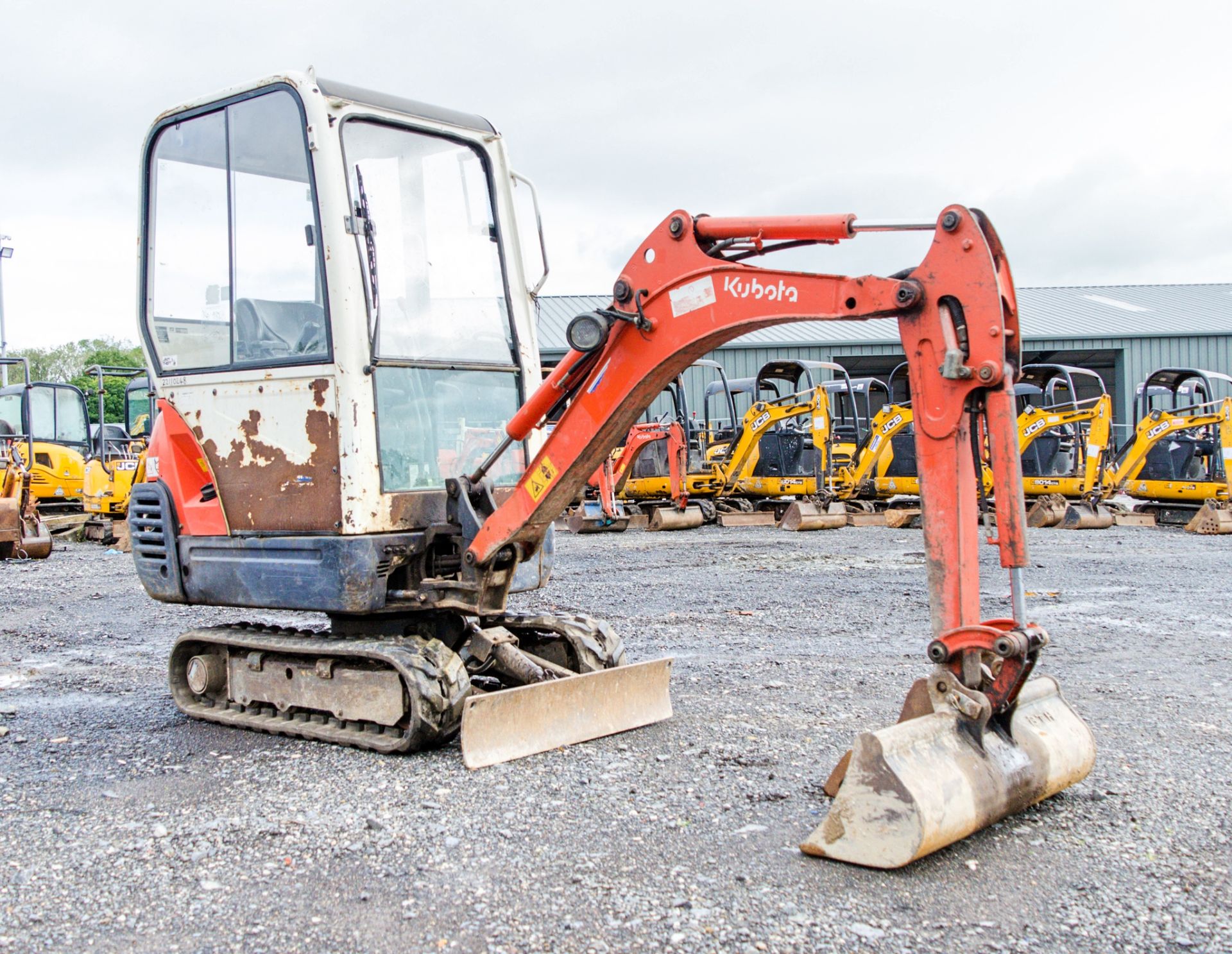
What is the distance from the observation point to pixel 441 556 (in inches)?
206

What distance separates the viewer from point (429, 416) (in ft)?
17.1

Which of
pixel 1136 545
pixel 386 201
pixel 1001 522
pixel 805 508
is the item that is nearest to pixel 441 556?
pixel 386 201

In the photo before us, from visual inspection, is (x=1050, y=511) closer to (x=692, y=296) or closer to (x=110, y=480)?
(x=110, y=480)

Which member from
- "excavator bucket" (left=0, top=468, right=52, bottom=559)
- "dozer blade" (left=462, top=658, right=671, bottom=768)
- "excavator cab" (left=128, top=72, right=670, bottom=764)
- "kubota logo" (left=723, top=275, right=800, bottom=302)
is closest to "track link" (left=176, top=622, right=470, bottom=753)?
"excavator cab" (left=128, top=72, right=670, bottom=764)

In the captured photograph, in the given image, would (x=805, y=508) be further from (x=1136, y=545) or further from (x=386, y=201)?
(x=386, y=201)

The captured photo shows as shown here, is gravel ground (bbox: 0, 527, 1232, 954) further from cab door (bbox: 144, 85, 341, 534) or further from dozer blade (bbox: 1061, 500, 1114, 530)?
dozer blade (bbox: 1061, 500, 1114, 530)

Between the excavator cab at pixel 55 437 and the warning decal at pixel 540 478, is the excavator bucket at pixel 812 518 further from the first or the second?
the warning decal at pixel 540 478

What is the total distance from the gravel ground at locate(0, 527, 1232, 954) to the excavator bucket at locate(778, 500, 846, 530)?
10.3 meters

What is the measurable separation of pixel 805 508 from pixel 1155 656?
1088 centimetres

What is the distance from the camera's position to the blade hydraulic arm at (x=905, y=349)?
3.78 meters

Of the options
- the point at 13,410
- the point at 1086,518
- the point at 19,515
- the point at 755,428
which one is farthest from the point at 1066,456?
the point at 13,410

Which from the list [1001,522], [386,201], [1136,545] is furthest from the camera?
[1136,545]

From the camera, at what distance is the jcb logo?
1880cm

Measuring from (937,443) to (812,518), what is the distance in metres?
14.0
